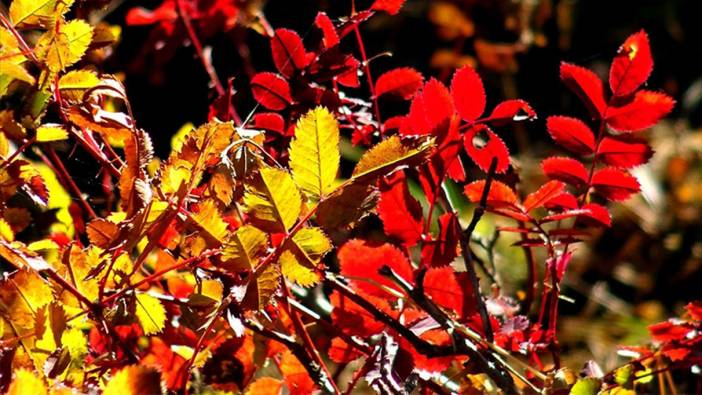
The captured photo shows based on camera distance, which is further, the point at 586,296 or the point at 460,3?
the point at 586,296

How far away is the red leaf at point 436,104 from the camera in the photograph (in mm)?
619

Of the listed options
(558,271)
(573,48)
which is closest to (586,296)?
(573,48)

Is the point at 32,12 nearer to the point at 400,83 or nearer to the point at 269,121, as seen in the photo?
the point at 269,121

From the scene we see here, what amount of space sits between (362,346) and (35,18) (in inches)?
13.4

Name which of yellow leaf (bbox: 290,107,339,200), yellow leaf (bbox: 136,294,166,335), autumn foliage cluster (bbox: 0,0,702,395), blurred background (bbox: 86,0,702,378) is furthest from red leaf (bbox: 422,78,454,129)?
blurred background (bbox: 86,0,702,378)

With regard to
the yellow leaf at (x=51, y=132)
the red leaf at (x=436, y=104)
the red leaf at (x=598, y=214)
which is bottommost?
→ the red leaf at (x=598, y=214)

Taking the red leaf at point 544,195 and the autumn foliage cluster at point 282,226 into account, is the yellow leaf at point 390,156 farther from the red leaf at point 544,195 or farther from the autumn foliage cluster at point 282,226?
the red leaf at point 544,195

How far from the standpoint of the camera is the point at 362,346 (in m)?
0.71

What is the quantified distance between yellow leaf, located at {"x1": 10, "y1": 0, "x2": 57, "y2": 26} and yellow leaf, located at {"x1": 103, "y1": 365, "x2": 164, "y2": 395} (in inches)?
9.7

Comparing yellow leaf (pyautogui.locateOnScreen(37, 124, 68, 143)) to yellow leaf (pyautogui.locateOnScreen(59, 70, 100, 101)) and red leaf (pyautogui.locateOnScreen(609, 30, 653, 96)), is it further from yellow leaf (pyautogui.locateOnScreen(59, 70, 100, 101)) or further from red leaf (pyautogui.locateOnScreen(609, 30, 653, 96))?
red leaf (pyautogui.locateOnScreen(609, 30, 653, 96))

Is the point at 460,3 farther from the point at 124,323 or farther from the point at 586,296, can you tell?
the point at 124,323

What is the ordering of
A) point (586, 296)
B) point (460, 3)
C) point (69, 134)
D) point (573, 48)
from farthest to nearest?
1. point (573, 48)
2. point (586, 296)
3. point (460, 3)
4. point (69, 134)

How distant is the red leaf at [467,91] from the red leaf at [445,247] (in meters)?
0.08

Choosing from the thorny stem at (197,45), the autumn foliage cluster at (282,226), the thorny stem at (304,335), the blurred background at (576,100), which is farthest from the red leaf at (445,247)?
the blurred background at (576,100)
